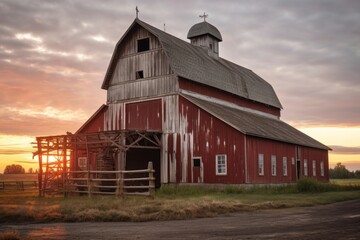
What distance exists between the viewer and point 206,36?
41531mm

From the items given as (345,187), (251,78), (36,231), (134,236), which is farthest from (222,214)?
(251,78)

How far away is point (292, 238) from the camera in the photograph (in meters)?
9.91

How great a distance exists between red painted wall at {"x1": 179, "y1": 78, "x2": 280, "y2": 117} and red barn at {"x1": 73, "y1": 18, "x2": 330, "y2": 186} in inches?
3.0

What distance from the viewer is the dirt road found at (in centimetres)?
1059

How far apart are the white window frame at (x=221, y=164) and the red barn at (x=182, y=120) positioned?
6cm

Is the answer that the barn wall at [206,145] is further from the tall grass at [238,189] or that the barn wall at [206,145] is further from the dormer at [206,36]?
the dormer at [206,36]

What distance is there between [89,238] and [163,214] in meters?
4.82

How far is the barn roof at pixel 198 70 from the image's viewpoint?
3008 cm

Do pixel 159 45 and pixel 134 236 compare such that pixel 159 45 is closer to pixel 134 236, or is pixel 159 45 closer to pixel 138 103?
pixel 138 103

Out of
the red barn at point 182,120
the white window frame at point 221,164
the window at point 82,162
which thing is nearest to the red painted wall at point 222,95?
the red barn at point 182,120

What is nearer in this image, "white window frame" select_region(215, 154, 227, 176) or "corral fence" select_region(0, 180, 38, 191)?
"white window frame" select_region(215, 154, 227, 176)

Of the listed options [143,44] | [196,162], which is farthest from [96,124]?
[196,162]

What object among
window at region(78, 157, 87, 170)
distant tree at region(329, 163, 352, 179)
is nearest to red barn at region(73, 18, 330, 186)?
window at region(78, 157, 87, 170)

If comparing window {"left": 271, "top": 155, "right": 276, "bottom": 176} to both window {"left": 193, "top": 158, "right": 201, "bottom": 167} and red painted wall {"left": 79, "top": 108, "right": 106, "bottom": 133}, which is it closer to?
window {"left": 193, "top": 158, "right": 201, "bottom": 167}
